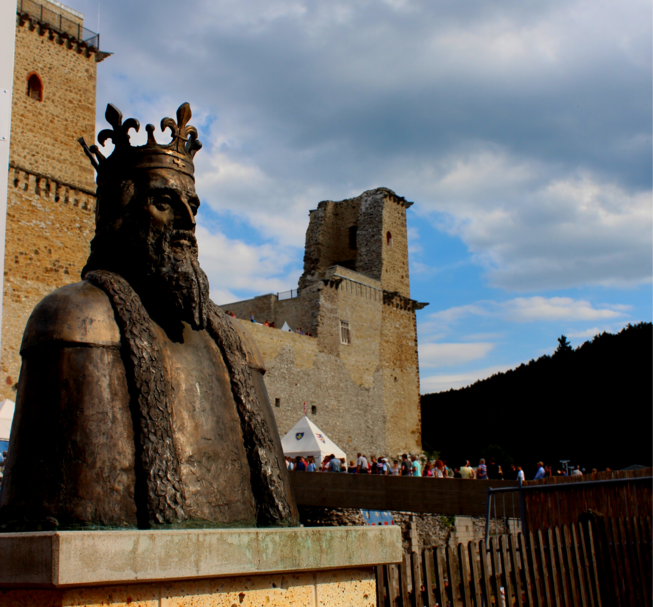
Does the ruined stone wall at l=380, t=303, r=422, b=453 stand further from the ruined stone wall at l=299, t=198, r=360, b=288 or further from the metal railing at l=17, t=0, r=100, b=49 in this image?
the metal railing at l=17, t=0, r=100, b=49

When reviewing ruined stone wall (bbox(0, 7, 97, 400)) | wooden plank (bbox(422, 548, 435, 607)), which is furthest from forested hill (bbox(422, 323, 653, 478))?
wooden plank (bbox(422, 548, 435, 607))

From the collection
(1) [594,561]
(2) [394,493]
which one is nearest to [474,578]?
(1) [594,561]

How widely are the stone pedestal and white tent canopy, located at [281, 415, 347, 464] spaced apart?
14173 millimetres

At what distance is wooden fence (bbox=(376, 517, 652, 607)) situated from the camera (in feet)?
10.6

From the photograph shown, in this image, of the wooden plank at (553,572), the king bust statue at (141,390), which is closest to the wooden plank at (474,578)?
the wooden plank at (553,572)

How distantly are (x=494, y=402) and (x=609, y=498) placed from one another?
105 feet

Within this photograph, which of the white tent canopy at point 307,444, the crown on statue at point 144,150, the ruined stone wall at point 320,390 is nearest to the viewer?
the crown on statue at point 144,150

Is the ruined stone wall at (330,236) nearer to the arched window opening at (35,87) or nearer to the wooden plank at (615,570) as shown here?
the arched window opening at (35,87)

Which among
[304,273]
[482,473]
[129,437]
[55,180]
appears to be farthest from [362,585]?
[304,273]

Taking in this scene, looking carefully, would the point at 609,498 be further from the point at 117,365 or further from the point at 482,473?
the point at 482,473

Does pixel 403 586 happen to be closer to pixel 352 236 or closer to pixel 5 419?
pixel 5 419

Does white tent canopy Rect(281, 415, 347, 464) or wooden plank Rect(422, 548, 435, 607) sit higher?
white tent canopy Rect(281, 415, 347, 464)

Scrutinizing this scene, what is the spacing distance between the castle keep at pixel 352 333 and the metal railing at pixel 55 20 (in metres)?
10.1

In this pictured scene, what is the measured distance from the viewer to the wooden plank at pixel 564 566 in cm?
434
